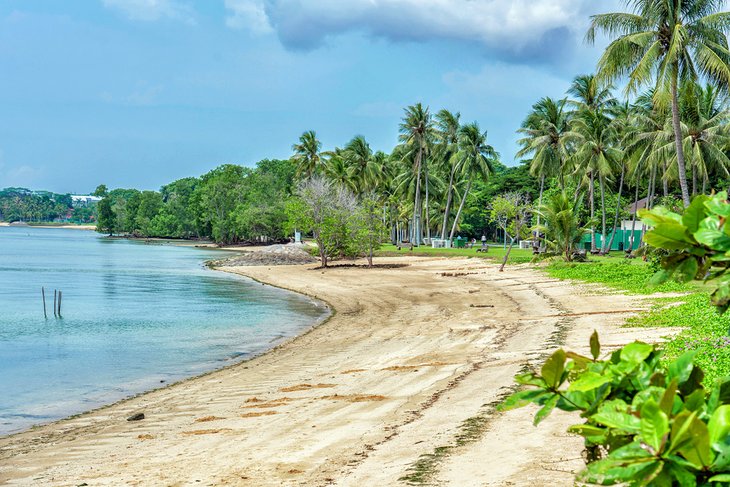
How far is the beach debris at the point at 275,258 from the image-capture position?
65.9m

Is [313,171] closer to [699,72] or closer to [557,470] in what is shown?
[699,72]

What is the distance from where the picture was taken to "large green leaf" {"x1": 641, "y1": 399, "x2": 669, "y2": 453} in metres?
1.73

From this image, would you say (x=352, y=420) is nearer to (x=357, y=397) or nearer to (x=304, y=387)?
(x=357, y=397)

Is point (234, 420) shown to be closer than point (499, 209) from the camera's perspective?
Yes

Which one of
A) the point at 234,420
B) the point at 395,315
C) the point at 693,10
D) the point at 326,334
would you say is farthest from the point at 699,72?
the point at 234,420

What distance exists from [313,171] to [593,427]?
83.0 m

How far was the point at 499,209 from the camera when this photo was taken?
174 feet

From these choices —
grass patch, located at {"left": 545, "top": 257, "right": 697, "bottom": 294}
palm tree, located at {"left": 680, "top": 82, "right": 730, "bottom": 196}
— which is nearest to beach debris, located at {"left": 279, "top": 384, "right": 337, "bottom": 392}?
grass patch, located at {"left": 545, "top": 257, "right": 697, "bottom": 294}

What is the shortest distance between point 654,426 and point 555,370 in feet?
1.46

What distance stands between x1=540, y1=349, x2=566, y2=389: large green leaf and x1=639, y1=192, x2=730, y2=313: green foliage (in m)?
0.43

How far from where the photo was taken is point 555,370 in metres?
2.17

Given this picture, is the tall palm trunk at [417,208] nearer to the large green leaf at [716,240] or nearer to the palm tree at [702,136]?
the palm tree at [702,136]

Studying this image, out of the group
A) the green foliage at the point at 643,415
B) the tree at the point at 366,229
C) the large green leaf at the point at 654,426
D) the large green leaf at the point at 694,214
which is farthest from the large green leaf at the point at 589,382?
the tree at the point at 366,229

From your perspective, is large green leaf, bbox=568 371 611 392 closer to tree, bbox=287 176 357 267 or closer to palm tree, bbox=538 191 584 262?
palm tree, bbox=538 191 584 262
